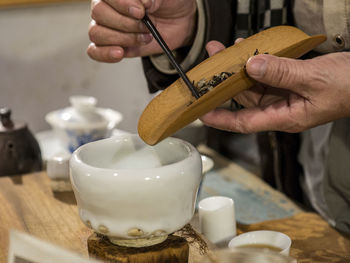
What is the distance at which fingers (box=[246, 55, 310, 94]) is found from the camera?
0.99 metres

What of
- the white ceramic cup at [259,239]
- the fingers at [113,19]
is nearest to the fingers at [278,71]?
the white ceramic cup at [259,239]

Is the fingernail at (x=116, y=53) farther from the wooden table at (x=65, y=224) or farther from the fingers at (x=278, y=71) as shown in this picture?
the fingers at (x=278, y=71)

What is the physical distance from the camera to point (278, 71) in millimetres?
1011

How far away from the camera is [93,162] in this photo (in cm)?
102

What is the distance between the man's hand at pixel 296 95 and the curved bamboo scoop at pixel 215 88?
0.04m

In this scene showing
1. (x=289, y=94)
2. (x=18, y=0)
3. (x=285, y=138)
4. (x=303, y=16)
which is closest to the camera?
(x=289, y=94)

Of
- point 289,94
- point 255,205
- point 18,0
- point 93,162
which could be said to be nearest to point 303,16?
point 289,94

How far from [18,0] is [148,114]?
5.63 feet

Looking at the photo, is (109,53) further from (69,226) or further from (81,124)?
(81,124)

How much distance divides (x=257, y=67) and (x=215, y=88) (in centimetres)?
10

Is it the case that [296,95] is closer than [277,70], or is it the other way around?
[277,70]

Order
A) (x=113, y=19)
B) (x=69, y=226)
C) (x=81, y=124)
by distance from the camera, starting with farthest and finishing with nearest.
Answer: (x=81, y=124), (x=113, y=19), (x=69, y=226)

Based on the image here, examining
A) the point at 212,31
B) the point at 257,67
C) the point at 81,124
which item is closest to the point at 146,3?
the point at 212,31

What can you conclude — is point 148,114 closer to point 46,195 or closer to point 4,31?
point 46,195
